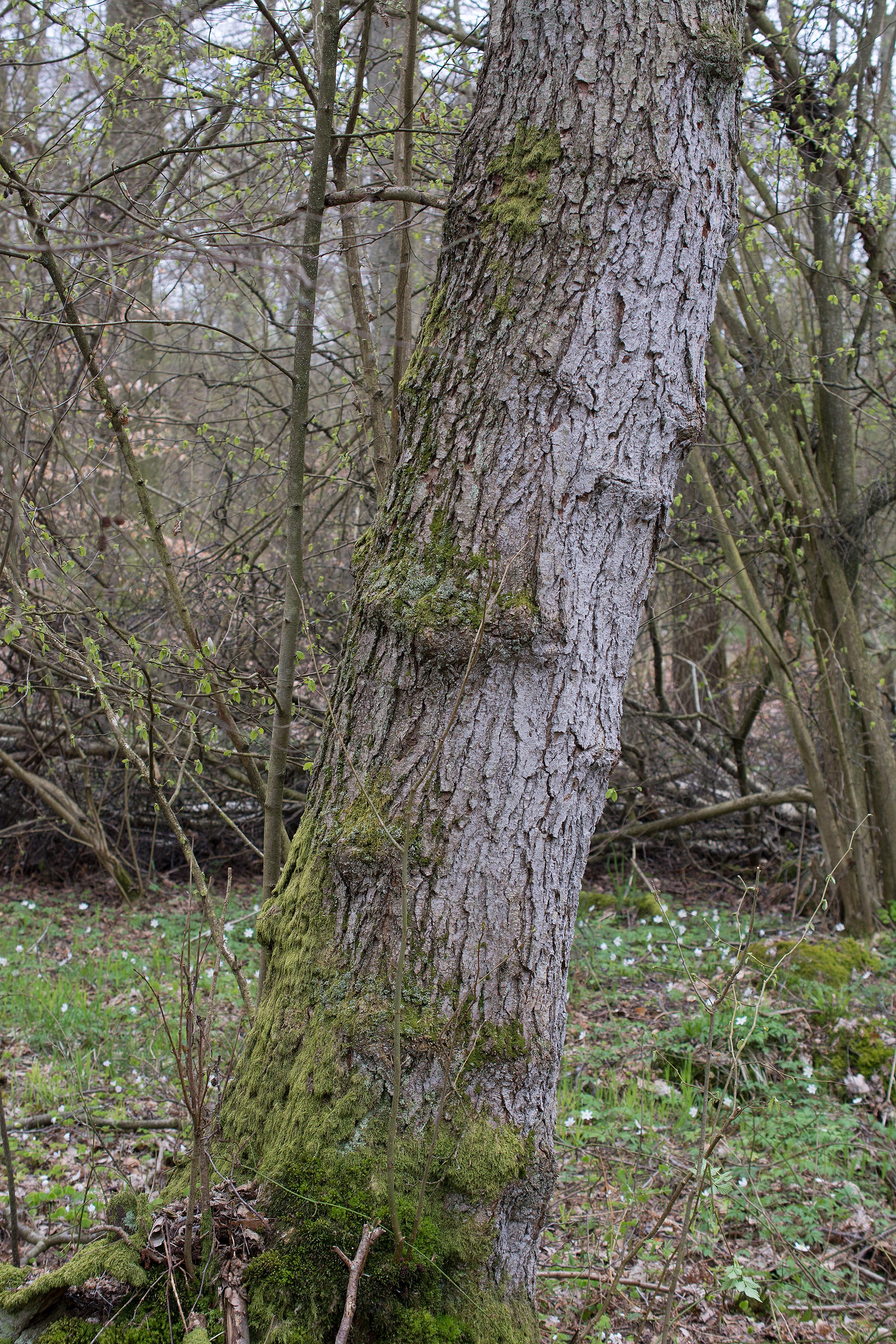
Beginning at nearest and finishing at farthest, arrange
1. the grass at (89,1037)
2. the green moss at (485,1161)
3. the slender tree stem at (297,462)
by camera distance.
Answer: the green moss at (485,1161)
the slender tree stem at (297,462)
the grass at (89,1037)

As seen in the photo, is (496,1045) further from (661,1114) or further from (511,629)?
(661,1114)

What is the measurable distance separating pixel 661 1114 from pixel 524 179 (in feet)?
11.0

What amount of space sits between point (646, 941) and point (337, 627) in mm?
2961

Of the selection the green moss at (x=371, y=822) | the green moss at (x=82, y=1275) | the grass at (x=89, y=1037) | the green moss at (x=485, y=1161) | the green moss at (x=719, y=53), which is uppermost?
the green moss at (x=719, y=53)

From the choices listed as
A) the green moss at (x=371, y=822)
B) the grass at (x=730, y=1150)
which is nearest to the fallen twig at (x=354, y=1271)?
the grass at (x=730, y=1150)

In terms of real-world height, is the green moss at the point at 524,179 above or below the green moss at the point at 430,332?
above

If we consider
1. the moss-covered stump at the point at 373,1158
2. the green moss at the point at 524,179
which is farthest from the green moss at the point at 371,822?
the green moss at the point at 524,179

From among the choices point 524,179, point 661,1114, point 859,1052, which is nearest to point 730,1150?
point 661,1114

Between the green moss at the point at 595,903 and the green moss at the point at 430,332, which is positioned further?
the green moss at the point at 595,903

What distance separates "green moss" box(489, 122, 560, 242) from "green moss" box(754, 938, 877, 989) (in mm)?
3965

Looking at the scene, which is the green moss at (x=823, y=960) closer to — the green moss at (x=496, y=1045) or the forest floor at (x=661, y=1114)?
the forest floor at (x=661, y=1114)

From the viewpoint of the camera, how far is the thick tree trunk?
1696 mm

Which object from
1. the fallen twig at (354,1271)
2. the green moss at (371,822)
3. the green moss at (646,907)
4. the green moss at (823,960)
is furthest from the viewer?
the green moss at (646,907)

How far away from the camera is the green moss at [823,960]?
468cm
